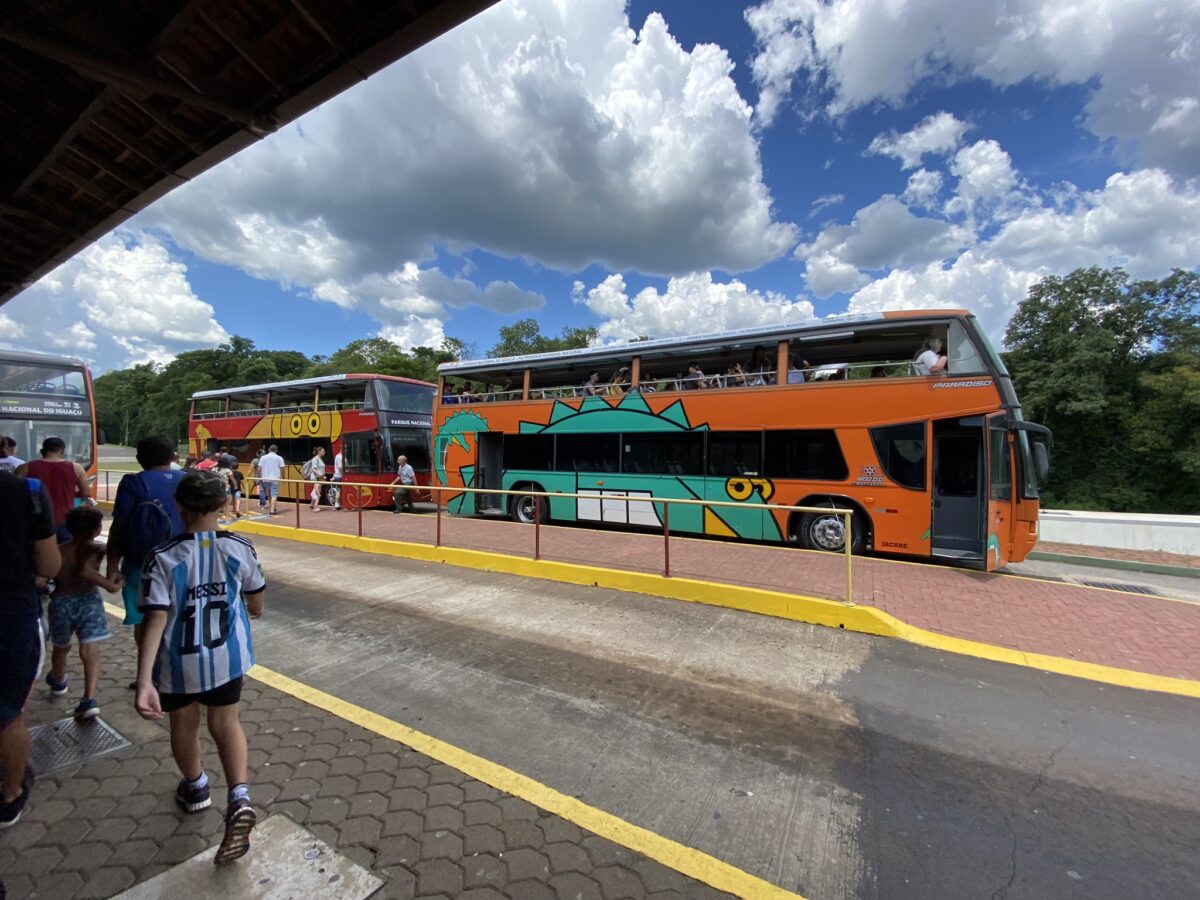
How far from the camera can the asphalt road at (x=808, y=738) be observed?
2213mm

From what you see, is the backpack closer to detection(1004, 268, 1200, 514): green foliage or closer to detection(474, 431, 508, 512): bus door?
detection(474, 431, 508, 512): bus door

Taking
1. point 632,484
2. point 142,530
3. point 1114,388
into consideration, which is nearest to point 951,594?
point 632,484

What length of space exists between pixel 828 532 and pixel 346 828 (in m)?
8.38

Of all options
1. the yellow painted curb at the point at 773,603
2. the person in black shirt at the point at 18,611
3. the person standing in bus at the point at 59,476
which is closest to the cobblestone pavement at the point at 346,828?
the person in black shirt at the point at 18,611

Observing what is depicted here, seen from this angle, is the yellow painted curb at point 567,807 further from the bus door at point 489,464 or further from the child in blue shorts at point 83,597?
the bus door at point 489,464

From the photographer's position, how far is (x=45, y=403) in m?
10.3

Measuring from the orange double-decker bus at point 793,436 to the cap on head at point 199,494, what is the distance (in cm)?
472

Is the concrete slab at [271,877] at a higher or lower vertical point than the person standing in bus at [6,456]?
lower

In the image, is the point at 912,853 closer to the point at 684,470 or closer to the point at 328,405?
the point at 684,470

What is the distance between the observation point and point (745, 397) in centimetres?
951

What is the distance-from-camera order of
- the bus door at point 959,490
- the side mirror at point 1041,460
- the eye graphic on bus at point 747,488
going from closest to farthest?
the side mirror at point 1041,460, the bus door at point 959,490, the eye graphic on bus at point 747,488

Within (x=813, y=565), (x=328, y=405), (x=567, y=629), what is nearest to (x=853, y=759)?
(x=567, y=629)

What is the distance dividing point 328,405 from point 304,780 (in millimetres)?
15479

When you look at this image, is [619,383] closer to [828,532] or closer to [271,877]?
[828,532]
